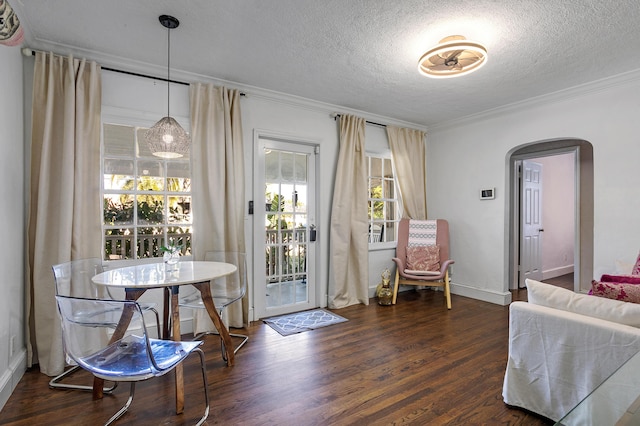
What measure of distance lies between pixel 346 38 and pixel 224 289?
236 cm

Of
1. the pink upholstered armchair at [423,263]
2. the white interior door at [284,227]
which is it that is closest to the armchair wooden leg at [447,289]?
the pink upholstered armchair at [423,263]

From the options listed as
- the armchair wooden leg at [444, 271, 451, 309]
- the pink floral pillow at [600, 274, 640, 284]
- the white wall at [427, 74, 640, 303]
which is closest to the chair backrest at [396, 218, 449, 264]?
the armchair wooden leg at [444, 271, 451, 309]

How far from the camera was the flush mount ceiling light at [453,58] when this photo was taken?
2.36 metres

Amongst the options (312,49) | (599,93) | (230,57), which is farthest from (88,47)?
(599,93)

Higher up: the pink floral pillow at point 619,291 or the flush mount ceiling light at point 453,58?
the flush mount ceiling light at point 453,58

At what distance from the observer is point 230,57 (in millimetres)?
2871

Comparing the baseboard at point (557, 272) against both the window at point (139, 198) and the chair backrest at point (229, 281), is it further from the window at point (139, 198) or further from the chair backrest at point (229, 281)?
the window at point (139, 198)

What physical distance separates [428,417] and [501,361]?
1.08 m

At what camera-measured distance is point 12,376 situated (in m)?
Answer: 2.19

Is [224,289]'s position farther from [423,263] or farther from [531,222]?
[531,222]

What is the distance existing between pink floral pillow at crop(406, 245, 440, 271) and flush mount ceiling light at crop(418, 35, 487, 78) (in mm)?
2441

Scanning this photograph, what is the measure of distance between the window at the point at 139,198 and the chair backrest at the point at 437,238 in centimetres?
283

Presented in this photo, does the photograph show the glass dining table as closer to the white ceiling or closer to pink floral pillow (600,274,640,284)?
the white ceiling

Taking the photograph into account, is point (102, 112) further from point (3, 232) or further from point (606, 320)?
point (606, 320)
